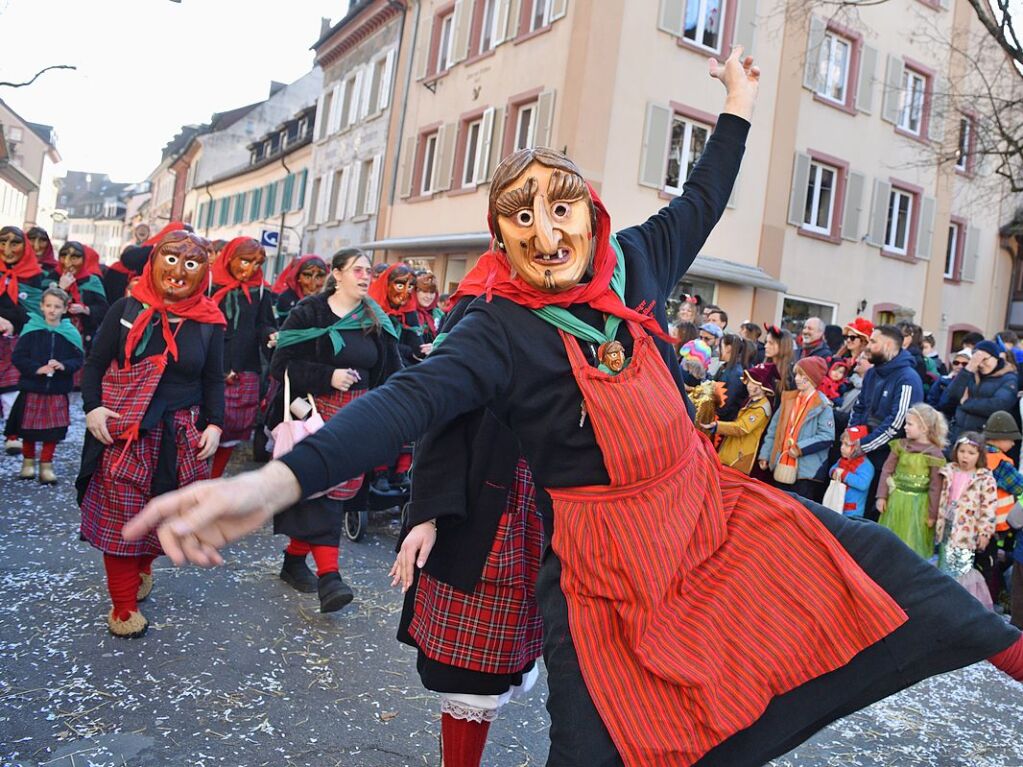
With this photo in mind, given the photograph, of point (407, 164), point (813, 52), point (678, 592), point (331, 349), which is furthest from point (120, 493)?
point (407, 164)

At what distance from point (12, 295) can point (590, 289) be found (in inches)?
290

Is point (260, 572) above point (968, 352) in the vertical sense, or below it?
below

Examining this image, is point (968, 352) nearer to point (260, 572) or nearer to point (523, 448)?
point (260, 572)

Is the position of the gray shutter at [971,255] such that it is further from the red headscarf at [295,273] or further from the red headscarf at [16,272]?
the red headscarf at [16,272]

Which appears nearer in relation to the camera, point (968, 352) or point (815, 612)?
point (815, 612)

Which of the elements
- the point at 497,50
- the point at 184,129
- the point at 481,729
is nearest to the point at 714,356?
the point at 481,729

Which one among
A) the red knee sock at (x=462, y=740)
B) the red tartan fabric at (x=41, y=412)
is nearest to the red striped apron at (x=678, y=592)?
the red knee sock at (x=462, y=740)

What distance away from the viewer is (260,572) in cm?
562

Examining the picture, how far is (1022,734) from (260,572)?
4363 millimetres

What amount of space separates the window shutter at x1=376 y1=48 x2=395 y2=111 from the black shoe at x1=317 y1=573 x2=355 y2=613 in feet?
68.3

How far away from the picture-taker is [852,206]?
19422mm

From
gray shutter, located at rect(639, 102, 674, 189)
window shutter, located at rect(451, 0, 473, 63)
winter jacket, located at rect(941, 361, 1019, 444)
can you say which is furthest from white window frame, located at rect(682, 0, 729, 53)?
winter jacket, located at rect(941, 361, 1019, 444)

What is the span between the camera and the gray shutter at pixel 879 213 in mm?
19859

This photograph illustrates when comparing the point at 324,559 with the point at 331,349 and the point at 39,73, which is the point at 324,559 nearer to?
the point at 331,349
